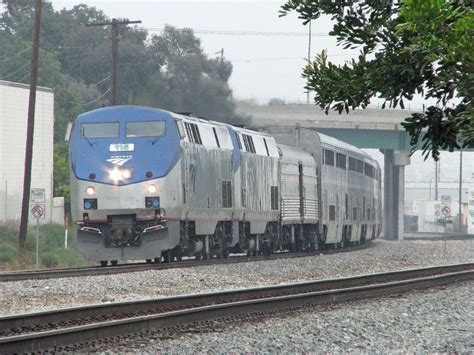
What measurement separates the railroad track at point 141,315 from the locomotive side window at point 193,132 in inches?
267

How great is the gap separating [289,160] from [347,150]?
8.51m

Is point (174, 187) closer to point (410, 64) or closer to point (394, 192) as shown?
point (410, 64)

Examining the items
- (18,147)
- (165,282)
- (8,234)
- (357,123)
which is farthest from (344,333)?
(357,123)

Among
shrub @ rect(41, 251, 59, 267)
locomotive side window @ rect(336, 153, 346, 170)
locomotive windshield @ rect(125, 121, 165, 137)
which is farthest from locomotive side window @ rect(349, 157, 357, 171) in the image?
locomotive windshield @ rect(125, 121, 165, 137)

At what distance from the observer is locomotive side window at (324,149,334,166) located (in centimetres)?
3722

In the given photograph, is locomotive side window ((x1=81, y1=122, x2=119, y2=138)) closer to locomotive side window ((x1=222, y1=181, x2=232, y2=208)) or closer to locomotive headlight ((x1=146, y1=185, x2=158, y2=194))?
locomotive headlight ((x1=146, y1=185, x2=158, y2=194))

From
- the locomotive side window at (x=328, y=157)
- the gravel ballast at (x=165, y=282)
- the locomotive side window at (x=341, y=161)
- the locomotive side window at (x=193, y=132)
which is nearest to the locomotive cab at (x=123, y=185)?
the locomotive side window at (x=193, y=132)

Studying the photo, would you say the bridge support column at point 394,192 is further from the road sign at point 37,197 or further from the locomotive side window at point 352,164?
the road sign at point 37,197

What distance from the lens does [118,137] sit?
2481 centimetres

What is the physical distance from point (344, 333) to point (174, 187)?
1183 centimetres

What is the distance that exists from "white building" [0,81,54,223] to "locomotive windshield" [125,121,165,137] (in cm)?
2392

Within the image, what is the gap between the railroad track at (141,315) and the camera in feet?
36.0

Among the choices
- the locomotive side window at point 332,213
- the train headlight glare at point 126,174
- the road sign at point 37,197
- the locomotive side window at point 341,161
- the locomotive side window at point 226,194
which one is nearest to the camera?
the train headlight glare at point 126,174

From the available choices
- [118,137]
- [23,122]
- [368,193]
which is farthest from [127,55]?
[118,137]
